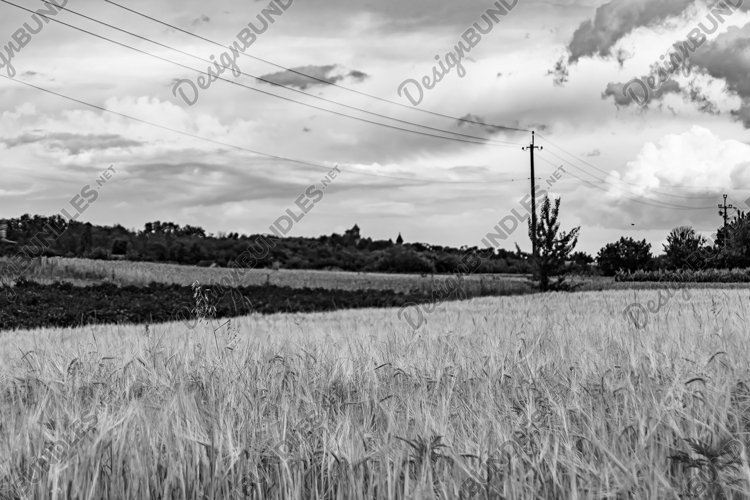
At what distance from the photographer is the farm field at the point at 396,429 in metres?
2.42

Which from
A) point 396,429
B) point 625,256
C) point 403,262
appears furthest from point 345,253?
point 396,429

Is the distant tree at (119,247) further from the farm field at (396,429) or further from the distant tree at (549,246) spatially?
the farm field at (396,429)

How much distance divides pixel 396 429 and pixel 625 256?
60.2 meters

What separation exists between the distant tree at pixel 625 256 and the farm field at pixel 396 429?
56.7m

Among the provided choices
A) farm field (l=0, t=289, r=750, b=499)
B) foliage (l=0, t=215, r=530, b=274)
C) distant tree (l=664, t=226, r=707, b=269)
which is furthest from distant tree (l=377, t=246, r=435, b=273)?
farm field (l=0, t=289, r=750, b=499)

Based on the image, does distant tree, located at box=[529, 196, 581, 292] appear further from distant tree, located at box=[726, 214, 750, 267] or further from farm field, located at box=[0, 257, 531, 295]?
distant tree, located at box=[726, 214, 750, 267]

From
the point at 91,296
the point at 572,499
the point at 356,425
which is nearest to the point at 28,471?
the point at 356,425

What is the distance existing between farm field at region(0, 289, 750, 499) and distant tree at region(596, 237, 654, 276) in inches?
2232

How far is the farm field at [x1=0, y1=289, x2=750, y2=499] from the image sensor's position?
242 cm

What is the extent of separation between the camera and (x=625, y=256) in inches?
2309

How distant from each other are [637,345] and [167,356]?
4.05 metres

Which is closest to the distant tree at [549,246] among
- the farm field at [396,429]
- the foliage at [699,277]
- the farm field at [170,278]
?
the farm field at [170,278]

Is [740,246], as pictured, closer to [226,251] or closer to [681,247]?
[681,247]

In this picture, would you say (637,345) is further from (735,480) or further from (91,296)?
(91,296)
